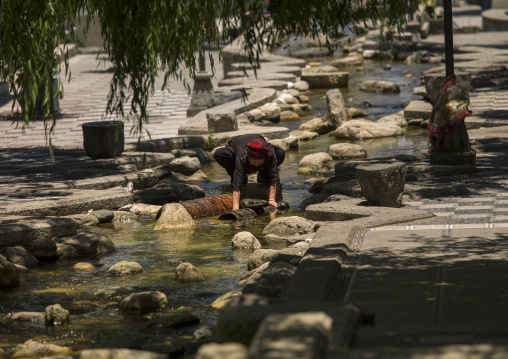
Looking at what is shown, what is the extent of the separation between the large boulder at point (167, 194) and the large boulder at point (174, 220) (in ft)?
4.26

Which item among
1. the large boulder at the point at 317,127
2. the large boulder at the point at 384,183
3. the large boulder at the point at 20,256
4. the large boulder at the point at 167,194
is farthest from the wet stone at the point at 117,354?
the large boulder at the point at 317,127

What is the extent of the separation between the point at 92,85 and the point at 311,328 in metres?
19.7

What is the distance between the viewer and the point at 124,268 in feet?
22.4

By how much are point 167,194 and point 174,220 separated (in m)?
1.56

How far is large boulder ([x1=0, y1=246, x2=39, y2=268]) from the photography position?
7211 mm

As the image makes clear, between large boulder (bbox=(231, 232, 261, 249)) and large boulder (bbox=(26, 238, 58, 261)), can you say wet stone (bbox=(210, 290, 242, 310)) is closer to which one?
large boulder (bbox=(231, 232, 261, 249))

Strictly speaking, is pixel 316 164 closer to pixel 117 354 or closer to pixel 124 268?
pixel 124 268

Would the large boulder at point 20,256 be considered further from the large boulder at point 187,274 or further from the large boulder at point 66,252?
the large boulder at point 187,274

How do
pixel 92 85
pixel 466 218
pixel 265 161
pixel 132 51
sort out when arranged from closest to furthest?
pixel 132 51 < pixel 466 218 < pixel 265 161 < pixel 92 85

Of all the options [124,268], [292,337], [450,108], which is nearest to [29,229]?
[124,268]

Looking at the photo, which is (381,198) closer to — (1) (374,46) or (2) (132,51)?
(2) (132,51)

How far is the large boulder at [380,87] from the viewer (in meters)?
20.1

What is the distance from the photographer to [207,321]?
5.47 m

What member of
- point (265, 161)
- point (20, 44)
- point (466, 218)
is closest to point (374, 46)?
point (265, 161)
